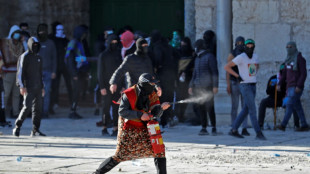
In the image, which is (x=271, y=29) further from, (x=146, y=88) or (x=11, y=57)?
(x=146, y=88)

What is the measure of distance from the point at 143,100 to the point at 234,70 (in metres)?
5.21

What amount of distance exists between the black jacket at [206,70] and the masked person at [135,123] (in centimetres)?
516

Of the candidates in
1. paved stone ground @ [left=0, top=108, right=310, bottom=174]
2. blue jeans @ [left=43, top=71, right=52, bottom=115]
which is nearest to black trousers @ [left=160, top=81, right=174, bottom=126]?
paved stone ground @ [left=0, top=108, right=310, bottom=174]

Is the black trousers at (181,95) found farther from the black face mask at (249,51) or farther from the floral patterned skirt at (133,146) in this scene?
the floral patterned skirt at (133,146)

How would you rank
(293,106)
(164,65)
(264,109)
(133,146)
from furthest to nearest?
(164,65) → (264,109) → (293,106) → (133,146)

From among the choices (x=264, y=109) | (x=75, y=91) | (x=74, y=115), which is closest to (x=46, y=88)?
(x=75, y=91)

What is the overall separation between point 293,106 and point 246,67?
187 cm

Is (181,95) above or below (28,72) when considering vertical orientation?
below

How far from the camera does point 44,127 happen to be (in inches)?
602

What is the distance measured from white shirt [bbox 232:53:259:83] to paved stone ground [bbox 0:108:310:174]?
1034mm

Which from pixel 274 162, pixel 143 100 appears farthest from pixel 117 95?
pixel 143 100

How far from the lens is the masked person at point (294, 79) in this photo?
14.1 metres

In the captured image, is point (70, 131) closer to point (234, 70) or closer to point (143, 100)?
point (234, 70)

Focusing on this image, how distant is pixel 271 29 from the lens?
15133mm
